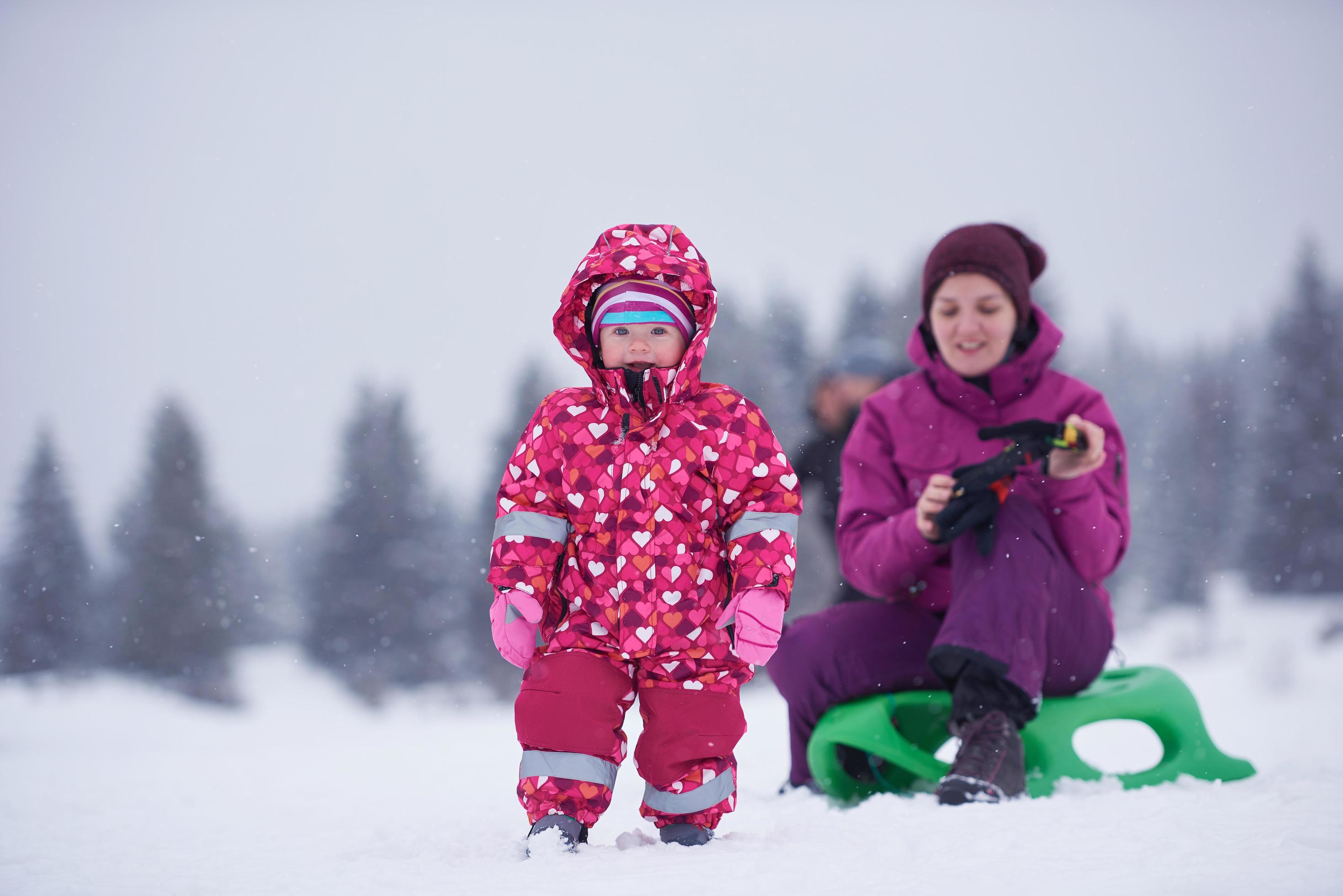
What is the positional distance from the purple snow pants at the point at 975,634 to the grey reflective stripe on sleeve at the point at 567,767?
0.77 meters

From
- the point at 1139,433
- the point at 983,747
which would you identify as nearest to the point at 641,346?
the point at 983,747

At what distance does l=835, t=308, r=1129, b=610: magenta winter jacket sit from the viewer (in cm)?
233

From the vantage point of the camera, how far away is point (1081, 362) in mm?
17594

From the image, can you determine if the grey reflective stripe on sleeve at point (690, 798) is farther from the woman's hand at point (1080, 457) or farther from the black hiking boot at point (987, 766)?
the woman's hand at point (1080, 457)

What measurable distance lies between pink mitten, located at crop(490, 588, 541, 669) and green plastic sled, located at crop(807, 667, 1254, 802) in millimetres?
886

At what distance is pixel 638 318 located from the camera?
190cm

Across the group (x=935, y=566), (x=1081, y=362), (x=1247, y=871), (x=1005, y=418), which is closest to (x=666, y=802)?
(x=1247, y=871)

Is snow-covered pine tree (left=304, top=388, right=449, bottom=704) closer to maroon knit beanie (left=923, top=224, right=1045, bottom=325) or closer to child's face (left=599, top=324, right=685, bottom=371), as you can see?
maroon knit beanie (left=923, top=224, right=1045, bottom=325)

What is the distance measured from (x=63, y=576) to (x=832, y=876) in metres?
14.6

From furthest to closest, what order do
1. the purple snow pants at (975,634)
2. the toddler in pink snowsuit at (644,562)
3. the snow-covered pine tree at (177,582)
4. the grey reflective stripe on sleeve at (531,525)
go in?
the snow-covered pine tree at (177,582) → the purple snow pants at (975,634) → the grey reflective stripe on sleeve at (531,525) → the toddler in pink snowsuit at (644,562)

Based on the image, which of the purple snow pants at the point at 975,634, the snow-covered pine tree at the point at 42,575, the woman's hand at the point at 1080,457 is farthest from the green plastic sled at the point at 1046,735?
the snow-covered pine tree at the point at 42,575

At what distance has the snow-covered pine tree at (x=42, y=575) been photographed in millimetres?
12594

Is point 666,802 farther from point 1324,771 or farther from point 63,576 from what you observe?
Result: point 63,576

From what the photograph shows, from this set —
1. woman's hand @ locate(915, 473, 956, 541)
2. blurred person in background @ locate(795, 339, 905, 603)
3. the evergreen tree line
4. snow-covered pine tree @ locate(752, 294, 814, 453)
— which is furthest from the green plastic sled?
the evergreen tree line
